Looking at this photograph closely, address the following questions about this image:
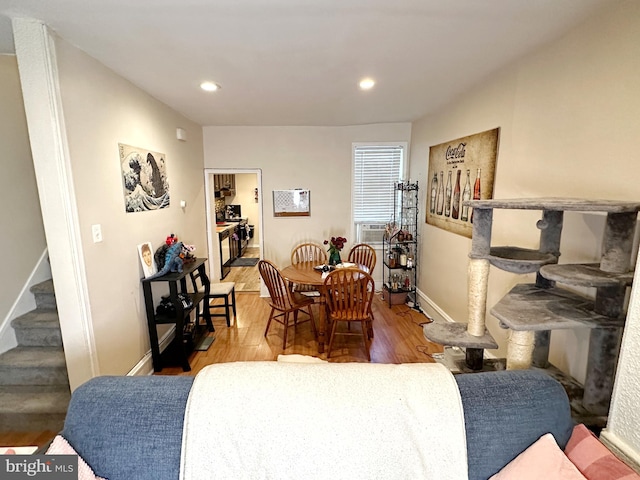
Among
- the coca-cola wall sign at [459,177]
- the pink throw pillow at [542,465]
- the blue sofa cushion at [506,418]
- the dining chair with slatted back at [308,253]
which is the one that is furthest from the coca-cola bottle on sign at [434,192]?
the pink throw pillow at [542,465]

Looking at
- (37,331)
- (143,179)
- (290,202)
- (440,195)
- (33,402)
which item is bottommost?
(33,402)

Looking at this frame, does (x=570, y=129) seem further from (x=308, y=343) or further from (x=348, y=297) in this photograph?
(x=308, y=343)

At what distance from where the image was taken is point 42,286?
2.38m

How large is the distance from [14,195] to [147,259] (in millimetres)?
1096

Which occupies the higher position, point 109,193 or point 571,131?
point 571,131

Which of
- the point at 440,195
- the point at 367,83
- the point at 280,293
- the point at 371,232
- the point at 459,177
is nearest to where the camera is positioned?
→ the point at 367,83

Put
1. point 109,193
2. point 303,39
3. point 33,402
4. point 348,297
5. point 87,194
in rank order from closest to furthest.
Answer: point 303,39 < point 87,194 < point 33,402 < point 109,193 < point 348,297

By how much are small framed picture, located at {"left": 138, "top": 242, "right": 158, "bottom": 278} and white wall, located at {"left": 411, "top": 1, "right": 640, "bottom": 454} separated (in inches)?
115

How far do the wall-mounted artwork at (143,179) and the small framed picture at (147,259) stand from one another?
0.32 meters

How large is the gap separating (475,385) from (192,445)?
41.1 inches

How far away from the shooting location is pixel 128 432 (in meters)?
0.98

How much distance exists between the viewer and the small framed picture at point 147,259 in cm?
241

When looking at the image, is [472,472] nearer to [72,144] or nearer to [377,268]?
[72,144]

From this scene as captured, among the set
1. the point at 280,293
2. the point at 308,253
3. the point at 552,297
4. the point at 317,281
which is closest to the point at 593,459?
the point at 552,297
